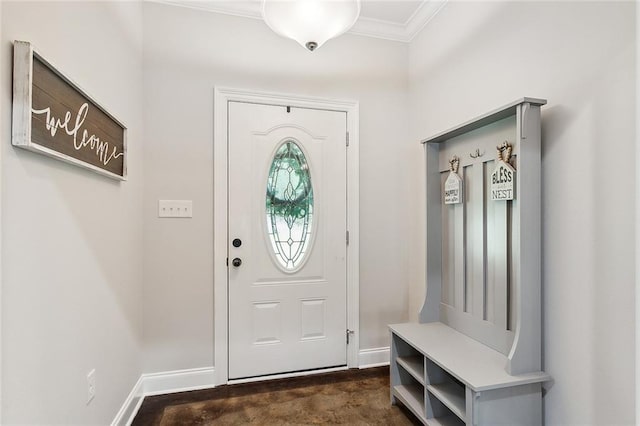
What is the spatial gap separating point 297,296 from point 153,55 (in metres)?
1.96

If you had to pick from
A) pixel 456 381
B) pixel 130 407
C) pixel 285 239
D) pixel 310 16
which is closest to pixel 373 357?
pixel 456 381

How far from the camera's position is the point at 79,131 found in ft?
4.61

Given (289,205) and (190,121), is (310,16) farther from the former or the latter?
(289,205)

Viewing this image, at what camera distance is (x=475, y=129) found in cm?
199

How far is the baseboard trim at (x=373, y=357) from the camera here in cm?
281

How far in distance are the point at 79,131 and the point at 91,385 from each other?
3.60 ft

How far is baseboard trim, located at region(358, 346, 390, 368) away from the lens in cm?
281

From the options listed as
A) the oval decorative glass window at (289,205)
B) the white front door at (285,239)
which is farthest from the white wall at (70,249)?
the oval decorative glass window at (289,205)

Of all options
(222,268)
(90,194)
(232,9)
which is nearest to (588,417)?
(222,268)

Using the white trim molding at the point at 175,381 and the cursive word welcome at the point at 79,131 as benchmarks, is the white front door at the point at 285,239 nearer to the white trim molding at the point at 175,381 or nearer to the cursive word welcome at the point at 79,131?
the white trim molding at the point at 175,381

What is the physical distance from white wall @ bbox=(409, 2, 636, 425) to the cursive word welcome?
2.01 m

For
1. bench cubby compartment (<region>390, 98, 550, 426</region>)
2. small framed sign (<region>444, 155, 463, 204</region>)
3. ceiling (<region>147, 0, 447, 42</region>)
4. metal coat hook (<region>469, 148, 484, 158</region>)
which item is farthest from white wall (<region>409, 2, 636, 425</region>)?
ceiling (<region>147, 0, 447, 42</region>)

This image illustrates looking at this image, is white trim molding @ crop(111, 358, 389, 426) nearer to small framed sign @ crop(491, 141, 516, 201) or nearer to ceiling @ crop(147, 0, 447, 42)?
small framed sign @ crop(491, 141, 516, 201)

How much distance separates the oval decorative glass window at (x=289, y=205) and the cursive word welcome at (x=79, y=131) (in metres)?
1.13
